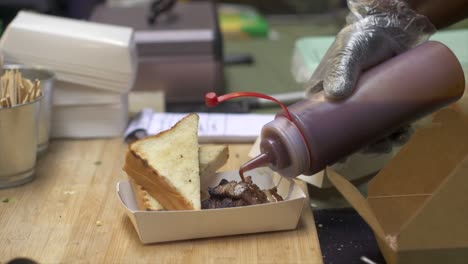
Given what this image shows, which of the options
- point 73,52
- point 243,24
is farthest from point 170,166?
point 243,24

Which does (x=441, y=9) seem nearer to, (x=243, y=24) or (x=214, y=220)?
(x=214, y=220)

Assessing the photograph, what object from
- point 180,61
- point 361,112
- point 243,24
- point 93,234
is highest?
point 361,112

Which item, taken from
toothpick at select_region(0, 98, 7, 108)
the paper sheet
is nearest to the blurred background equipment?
the paper sheet

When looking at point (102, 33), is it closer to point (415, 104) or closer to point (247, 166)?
point (247, 166)

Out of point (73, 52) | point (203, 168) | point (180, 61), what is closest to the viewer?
point (203, 168)

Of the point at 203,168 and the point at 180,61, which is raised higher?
the point at 203,168

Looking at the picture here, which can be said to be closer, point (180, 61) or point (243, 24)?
point (180, 61)

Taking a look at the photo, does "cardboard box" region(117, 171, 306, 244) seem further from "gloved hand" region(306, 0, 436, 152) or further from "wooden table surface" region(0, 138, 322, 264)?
"gloved hand" region(306, 0, 436, 152)
